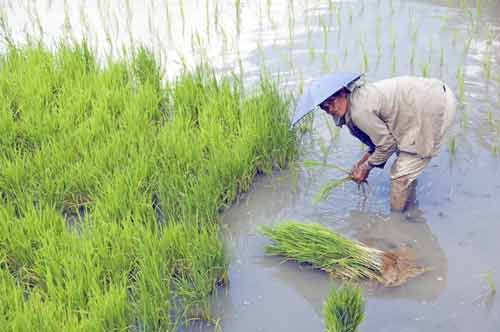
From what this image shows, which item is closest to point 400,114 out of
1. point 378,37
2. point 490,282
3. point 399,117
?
point 399,117

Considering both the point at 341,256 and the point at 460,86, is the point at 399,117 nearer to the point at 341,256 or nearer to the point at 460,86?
the point at 341,256

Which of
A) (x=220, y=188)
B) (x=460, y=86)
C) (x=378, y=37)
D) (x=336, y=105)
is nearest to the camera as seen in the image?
(x=336, y=105)

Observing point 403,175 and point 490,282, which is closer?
point 490,282

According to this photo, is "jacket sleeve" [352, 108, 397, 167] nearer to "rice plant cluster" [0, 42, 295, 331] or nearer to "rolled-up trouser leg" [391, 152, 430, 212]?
"rolled-up trouser leg" [391, 152, 430, 212]

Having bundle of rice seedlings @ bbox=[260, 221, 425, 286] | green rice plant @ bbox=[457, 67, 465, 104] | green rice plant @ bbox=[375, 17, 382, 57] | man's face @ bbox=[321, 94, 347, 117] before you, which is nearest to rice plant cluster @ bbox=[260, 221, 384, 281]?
bundle of rice seedlings @ bbox=[260, 221, 425, 286]

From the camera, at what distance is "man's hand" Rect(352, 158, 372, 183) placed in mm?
3547

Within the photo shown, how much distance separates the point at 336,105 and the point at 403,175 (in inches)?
21.6

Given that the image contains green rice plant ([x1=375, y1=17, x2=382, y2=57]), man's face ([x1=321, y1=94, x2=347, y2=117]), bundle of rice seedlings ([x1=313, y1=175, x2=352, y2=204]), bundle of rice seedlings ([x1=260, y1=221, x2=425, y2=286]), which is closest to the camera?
bundle of rice seedlings ([x1=260, y1=221, x2=425, y2=286])

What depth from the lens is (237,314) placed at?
3.01 m

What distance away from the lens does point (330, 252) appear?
3.17 metres

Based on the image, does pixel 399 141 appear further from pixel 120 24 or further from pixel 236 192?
pixel 120 24

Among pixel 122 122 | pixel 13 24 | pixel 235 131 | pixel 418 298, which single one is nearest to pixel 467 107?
pixel 235 131

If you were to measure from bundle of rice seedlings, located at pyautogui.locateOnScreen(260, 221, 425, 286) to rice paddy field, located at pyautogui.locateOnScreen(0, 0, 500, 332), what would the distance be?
65mm

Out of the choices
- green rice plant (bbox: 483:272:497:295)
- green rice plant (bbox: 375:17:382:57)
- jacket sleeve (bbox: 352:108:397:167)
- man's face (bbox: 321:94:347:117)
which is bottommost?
green rice plant (bbox: 483:272:497:295)
